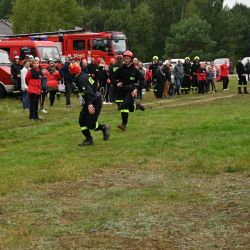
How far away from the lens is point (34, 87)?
54.2 feet

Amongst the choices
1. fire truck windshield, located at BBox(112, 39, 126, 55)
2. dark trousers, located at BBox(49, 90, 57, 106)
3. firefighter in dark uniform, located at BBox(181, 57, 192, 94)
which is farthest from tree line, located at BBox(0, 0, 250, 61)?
dark trousers, located at BBox(49, 90, 57, 106)

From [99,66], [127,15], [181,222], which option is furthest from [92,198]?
[127,15]

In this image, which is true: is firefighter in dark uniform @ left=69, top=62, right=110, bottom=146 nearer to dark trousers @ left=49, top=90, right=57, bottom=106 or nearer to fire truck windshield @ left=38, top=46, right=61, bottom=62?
dark trousers @ left=49, top=90, right=57, bottom=106

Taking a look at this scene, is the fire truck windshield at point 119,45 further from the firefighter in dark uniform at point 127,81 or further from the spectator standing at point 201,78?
the firefighter in dark uniform at point 127,81

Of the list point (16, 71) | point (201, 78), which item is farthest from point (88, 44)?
point (16, 71)

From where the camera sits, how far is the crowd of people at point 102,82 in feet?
37.9

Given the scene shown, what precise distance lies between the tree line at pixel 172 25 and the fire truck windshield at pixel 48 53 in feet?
124

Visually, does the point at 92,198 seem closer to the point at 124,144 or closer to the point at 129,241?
the point at 129,241

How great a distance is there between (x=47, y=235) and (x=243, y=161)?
426 centimetres

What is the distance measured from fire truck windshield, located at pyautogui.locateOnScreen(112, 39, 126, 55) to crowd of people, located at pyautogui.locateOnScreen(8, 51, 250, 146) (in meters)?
4.37

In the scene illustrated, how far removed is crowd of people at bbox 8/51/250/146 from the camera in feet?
37.9

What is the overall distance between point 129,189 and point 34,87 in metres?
9.30

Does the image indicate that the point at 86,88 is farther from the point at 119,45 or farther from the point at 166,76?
the point at 119,45

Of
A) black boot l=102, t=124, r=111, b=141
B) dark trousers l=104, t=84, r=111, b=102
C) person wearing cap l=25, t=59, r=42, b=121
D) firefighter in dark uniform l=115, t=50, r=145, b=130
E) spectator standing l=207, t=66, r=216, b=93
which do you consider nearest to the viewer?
black boot l=102, t=124, r=111, b=141
